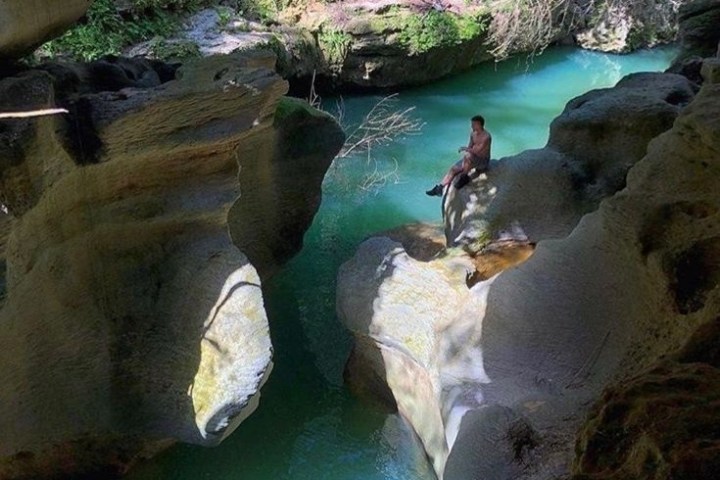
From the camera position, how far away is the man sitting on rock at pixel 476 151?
7.95 metres

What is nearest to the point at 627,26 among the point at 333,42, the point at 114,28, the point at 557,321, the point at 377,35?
the point at 377,35

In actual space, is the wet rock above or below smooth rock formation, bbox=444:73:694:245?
above

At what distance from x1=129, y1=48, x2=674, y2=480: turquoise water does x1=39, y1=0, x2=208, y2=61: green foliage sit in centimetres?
357

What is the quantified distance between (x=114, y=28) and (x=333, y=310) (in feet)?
19.9

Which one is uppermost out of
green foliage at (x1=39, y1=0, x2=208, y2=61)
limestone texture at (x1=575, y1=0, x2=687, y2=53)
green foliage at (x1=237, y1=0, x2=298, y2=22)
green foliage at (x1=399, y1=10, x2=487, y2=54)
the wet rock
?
the wet rock

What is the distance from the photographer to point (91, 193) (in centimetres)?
490

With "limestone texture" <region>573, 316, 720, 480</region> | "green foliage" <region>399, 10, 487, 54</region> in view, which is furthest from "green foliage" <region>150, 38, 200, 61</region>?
"limestone texture" <region>573, 316, 720, 480</region>

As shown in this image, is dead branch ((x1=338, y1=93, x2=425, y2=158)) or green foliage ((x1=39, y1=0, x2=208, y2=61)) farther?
dead branch ((x1=338, y1=93, x2=425, y2=158))

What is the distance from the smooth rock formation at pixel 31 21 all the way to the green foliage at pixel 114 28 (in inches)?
208

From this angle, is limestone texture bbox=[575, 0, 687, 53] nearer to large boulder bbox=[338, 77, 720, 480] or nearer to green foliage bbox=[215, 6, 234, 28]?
green foliage bbox=[215, 6, 234, 28]

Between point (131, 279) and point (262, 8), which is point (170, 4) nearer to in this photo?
point (262, 8)

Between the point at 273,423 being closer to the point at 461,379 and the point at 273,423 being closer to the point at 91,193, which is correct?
the point at 461,379

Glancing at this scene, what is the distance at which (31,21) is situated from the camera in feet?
14.3

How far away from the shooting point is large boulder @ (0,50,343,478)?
4637 mm
